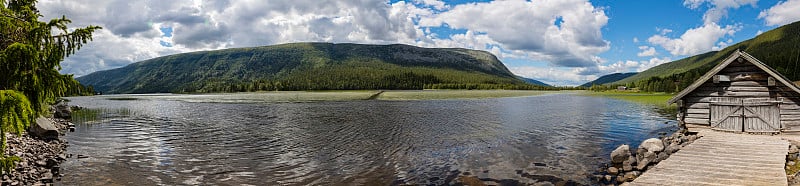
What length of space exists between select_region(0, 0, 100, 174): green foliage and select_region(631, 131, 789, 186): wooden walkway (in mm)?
15939

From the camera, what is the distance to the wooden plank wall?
21.2 metres

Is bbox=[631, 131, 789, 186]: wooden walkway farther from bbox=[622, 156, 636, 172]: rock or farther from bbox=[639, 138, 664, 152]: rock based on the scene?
bbox=[622, 156, 636, 172]: rock

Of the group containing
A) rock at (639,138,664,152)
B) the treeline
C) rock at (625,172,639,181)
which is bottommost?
rock at (625,172,639,181)

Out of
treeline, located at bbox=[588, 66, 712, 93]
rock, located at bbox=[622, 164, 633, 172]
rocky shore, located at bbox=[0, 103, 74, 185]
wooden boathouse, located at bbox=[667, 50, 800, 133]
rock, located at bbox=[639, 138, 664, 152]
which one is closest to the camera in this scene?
rocky shore, located at bbox=[0, 103, 74, 185]

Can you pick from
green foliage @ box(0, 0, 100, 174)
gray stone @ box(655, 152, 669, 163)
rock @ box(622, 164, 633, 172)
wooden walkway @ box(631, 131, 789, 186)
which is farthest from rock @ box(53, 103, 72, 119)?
gray stone @ box(655, 152, 669, 163)

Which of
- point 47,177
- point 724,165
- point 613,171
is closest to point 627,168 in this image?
point 613,171

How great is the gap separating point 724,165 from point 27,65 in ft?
68.9

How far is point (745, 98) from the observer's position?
2205cm

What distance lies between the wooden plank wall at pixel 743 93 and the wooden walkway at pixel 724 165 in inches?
174

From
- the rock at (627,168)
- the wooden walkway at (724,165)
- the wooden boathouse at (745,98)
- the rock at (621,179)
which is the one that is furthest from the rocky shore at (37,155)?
the wooden boathouse at (745,98)

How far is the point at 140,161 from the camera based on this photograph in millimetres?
21359

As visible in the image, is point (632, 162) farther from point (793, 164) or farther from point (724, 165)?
point (793, 164)

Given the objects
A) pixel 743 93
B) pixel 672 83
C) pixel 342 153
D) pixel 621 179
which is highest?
pixel 672 83

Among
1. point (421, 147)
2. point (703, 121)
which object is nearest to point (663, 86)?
point (703, 121)
